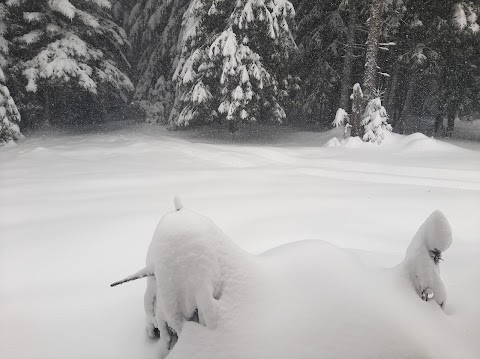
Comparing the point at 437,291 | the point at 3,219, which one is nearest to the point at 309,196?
the point at 437,291

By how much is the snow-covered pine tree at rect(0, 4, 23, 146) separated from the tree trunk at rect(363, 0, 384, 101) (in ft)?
41.5

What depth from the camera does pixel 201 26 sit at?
12.4 m

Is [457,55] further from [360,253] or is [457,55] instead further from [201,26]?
[360,253]

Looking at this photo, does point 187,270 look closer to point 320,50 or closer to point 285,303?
point 285,303

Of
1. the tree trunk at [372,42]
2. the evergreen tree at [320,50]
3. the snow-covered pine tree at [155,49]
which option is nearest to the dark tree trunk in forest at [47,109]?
the snow-covered pine tree at [155,49]

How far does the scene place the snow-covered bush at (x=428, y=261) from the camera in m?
2.19

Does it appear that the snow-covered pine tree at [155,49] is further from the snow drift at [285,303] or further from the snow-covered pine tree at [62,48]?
the snow drift at [285,303]

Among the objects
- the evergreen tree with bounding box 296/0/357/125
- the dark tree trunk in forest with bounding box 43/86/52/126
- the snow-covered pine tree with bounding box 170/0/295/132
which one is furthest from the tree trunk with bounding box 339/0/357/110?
the dark tree trunk in forest with bounding box 43/86/52/126

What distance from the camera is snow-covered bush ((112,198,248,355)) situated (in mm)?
1905

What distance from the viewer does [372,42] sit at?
10172mm

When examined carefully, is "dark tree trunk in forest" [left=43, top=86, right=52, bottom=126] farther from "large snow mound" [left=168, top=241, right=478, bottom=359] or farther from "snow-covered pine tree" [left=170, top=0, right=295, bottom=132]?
"large snow mound" [left=168, top=241, right=478, bottom=359]

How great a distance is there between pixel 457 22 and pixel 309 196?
11588 millimetres

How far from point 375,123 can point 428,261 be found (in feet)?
28.5

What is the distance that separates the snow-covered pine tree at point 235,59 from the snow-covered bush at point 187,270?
10009 millimetres
